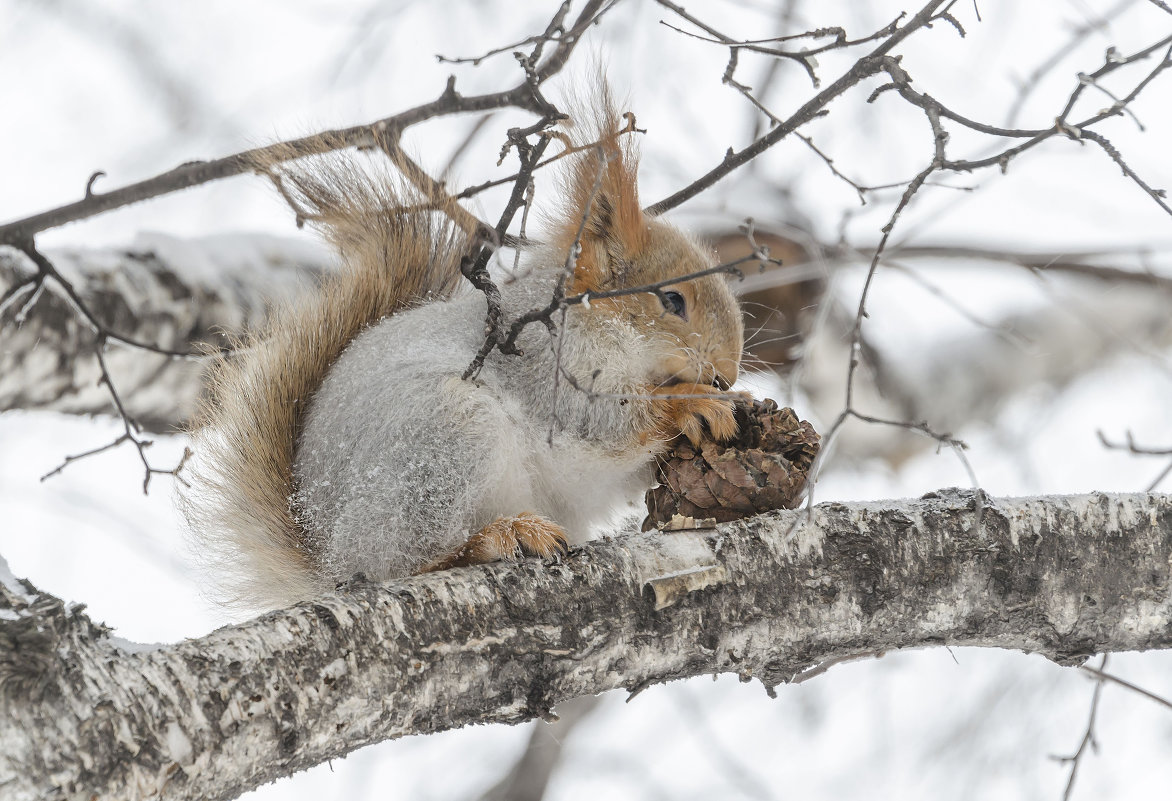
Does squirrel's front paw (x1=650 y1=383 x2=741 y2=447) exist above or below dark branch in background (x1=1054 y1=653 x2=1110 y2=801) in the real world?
above

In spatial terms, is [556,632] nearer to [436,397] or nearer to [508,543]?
[508,543]

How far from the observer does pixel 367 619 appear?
1183mm

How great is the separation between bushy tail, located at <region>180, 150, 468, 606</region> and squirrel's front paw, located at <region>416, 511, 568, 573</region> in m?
0.27

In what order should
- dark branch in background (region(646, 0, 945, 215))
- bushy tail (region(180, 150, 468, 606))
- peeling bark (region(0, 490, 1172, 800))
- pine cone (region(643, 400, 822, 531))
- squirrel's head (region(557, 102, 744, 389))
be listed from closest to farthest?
peeling bark (region(0, 490, 1172, 800))
dark branch in background (region(646, 0, 945, 215))
pine cone (region(643, 400, 822, 531))
bushy tail (region(180, 150, 468, 606))
squirrel's head (region(557, 102, 744, 389))

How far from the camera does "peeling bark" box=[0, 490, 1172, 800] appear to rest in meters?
0.93

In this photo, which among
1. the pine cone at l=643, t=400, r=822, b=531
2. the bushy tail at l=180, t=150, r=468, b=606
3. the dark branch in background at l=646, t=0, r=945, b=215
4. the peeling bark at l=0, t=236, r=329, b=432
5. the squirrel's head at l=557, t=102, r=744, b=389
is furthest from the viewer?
the peeling bark at l=0, t=236, r=329, b=432

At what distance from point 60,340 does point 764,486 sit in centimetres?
158

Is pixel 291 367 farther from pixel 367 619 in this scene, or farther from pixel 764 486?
pixel 764 486

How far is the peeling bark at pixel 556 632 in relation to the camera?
933 millimetres

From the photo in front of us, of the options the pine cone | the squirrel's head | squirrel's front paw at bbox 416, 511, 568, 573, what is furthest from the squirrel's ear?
squirrel's front paw at bbox 416, 511, 568, 573

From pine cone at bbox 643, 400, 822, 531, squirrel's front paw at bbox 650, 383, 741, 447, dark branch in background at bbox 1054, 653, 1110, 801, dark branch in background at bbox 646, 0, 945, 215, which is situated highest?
dark branch in background at bbox 646, 0, 945, 215

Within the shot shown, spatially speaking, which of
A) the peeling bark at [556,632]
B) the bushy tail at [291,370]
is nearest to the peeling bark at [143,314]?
the bushy tail at [291,370]

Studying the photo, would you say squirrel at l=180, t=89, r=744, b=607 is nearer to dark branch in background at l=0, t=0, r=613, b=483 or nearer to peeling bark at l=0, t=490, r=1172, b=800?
dark branch in background at l=0, t=0, r=613, b=483

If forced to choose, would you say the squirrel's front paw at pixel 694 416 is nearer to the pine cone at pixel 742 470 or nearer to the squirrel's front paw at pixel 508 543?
the pine cone at pixel 742 470
